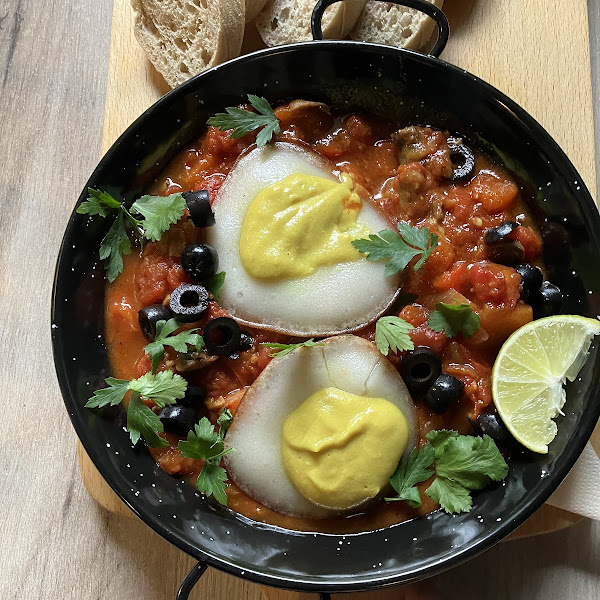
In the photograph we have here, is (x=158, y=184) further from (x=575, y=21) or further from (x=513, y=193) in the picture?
(x=575, y=21)

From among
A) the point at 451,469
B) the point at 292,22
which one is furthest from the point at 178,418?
the point at 292,22

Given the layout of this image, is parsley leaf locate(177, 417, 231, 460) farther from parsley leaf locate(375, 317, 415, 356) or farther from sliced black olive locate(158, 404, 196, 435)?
parsley leaf locate(375, 317, 415, 356)

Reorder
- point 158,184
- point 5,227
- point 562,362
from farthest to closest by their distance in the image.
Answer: point 5,227 < point 158,184 < point 562,362

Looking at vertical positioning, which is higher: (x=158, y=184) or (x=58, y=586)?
(x=158, y=184)

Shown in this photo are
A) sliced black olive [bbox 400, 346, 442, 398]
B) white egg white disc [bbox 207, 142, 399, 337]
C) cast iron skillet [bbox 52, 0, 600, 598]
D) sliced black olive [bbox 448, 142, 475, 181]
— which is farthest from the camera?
sliced black olive [bbox 448, 142, 475, 181]

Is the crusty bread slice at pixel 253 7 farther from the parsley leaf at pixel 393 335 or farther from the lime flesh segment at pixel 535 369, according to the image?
the lime flesh segment at pixel 535 369

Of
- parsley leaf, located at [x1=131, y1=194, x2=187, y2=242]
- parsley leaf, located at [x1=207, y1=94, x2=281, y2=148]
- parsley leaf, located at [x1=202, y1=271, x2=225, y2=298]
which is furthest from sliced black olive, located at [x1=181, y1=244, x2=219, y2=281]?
parsley leaf, located at [x1=207, y1=94, x2=281, y2=148]

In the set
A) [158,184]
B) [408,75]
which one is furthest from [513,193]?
[158,184]
